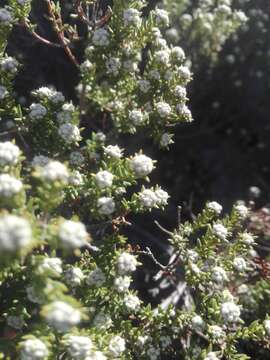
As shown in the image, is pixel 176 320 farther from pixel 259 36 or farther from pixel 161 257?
pixel 259 36

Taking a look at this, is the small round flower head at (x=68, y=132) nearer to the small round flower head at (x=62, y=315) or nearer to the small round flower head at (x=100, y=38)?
the small round flower head at (x=100, y=38)

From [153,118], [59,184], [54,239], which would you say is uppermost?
[153,118]

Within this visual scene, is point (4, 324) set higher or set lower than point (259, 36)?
lower

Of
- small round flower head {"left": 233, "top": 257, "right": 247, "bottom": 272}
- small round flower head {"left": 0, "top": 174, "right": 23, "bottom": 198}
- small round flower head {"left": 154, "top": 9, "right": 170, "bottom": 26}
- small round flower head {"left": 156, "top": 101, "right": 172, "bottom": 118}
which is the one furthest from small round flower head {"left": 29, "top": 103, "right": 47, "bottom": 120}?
small round flower head {"left": 233, "top": 257, "right": 247, "bottom": 272}

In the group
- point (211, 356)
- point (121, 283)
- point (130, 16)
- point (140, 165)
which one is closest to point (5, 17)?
point (130, 16)

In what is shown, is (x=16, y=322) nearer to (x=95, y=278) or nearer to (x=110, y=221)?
(x=95, y=278)

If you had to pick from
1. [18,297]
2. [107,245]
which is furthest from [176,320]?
[18,297]
